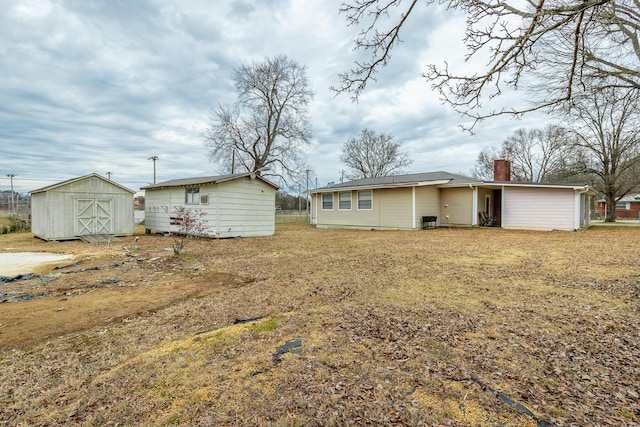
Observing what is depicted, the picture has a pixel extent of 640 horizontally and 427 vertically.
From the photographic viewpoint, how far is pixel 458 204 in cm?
1759

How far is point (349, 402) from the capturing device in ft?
6.73

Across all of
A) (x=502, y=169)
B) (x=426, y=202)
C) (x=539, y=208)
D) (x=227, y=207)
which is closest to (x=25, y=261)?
(x=227, y=207)

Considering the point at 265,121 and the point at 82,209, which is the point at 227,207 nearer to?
the point at 82,209

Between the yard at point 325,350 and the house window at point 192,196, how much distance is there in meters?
7.93

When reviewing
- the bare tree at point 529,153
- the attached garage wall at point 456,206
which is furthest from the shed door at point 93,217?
the bare tree at point 529,153

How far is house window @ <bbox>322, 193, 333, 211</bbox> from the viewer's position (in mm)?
20314

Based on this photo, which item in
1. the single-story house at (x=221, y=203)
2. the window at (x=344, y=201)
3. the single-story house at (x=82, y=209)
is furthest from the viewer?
the window at (x=344, y=201)

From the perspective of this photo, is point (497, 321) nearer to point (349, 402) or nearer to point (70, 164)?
point (349, 402)

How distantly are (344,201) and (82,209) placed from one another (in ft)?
45.6

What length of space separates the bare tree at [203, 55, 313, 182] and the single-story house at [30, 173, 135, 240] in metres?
12.7

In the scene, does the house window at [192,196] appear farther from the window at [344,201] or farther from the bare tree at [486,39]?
the bare tree at [486,39]

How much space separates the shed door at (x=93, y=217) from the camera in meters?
13.2

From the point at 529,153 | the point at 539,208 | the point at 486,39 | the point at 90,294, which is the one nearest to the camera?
the point at 486,39

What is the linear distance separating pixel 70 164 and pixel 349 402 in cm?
4412
